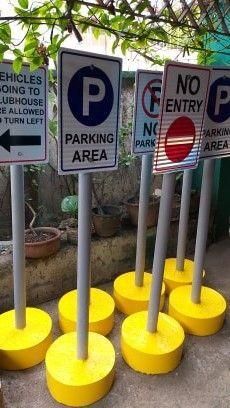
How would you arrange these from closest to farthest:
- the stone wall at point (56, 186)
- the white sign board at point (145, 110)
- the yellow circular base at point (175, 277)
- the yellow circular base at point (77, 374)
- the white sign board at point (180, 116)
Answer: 1. the white sign board at point (180, 116)
2. the yellow circular base at point (77, 374)
3. the white sign board at point (145, 110)
4. the yellow circular base at point (175, 277)
5. the stone wall at point (56, 186)

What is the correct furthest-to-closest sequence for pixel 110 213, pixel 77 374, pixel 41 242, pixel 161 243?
pixel 110 213, pixel 41 242, pixel 161 243, pixel 77 374

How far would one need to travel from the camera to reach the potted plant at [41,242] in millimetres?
2623

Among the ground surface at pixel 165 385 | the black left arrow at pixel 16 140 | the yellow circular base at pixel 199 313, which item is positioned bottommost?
the ground surface at pixel 165 385

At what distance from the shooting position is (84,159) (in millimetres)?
1480

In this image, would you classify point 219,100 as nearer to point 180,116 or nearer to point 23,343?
point 180,116

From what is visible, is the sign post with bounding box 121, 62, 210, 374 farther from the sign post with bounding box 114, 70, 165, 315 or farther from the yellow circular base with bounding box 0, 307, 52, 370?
the yellow circular base with bounding box 0, 307, 52, 370

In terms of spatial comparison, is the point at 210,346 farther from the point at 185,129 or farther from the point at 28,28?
the point at 28,28

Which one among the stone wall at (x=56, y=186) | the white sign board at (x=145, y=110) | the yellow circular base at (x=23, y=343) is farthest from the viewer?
the stone wall at (x=56, y=186)

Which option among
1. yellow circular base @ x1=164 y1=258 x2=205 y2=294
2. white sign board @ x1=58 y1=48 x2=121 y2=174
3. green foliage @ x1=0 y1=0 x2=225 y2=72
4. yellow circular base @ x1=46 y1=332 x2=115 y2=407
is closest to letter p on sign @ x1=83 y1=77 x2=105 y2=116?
white sign board @ x1=58 y1=48 x2=121 y2=174

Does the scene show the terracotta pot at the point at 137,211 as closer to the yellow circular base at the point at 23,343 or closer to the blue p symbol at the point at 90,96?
the yellow circular base at the point at 23,343

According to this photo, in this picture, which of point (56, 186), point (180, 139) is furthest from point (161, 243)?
point (56, 186)

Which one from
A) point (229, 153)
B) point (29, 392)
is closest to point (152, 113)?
point (229, 153)

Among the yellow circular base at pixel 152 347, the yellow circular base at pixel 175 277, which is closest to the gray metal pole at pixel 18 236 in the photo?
the yellow circular base at pixel 152 347

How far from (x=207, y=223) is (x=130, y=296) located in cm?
84
